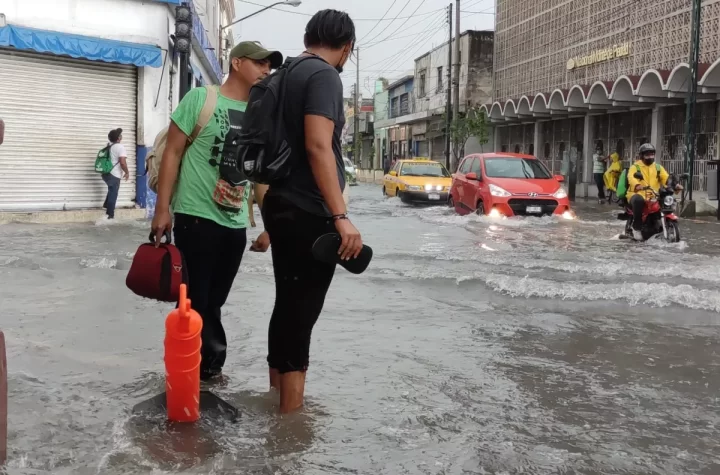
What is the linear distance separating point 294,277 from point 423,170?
20.5 meters

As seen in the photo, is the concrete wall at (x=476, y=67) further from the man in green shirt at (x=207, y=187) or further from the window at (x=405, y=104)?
the man in green shirt at (x=207, y=187)

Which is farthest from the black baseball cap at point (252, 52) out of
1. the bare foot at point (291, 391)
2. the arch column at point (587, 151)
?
the arch column at point (587, 151)

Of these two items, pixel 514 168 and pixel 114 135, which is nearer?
pixel 114 135

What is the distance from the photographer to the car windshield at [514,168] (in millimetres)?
15859

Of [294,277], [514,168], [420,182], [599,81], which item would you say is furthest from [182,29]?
[599,81]

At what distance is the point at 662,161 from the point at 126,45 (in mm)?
15397

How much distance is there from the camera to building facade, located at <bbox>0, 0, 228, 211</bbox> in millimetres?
13758

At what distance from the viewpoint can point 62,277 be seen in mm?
7453

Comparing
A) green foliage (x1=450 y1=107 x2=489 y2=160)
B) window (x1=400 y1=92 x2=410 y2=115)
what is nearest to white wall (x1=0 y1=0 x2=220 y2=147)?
green foliage (x1=450 y1=107 x2=489 y2=160)

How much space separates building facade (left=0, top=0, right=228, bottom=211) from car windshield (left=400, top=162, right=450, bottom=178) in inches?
363

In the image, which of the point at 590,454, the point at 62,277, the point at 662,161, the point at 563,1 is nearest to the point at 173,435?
the point at 590,454

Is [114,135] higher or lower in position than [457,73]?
lower

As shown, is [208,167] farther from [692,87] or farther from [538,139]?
[538,139]

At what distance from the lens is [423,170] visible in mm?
23516
